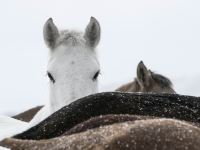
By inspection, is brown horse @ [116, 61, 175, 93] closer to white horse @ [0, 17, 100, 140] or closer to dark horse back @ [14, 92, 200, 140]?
white horse @ [0, 17, 100, 140]

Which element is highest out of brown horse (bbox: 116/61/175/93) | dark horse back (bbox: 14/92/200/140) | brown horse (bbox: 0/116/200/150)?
brown horse (bbox: 0/116/200/150)

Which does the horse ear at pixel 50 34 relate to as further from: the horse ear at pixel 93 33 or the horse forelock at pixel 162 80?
the horse forelock at pixel 162 80

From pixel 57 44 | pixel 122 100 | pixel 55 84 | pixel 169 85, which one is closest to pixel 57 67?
pixel 55 84

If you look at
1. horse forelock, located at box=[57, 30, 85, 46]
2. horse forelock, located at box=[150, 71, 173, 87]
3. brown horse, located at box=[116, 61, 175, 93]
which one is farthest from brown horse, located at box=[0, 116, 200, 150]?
horse forelock, located at box=[150, 71, 173, 87]

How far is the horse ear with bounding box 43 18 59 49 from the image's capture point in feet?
19.3

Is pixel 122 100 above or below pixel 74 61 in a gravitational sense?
above

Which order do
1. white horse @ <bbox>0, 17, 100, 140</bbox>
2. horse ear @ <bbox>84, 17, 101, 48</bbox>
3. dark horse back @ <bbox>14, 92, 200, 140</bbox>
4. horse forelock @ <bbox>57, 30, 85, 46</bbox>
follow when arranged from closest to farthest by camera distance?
dark horse back @ <bbox>14, 92, 200, 140</bbox>
white horse @ <bbox>0, 17, 100, 140</bbox>
horse forelock @ <bbox>57, 30, 85, 46</bbox>
horse ear @ <bbox>84, 17, 101, 48</bbox>

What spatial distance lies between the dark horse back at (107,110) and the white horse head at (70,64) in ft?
9.77

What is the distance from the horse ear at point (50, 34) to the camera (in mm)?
5871

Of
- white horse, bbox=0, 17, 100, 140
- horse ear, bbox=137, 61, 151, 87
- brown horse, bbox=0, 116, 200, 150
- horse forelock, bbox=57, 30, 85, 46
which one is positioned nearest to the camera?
brown horse, bbox=0, 116, 200, 150

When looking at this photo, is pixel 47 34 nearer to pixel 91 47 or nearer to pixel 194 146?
pixel 91 47

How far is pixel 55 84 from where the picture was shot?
16.8ft

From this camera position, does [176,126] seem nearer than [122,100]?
Yes

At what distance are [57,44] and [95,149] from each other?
15.4 ft
